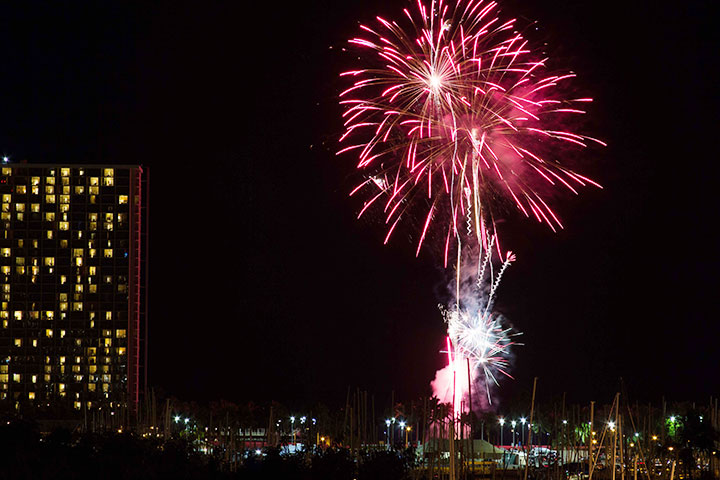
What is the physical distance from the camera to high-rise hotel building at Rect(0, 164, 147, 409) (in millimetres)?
121375

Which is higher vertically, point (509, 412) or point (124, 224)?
point (124, 224)

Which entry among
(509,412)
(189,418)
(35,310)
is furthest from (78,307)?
(509,412)

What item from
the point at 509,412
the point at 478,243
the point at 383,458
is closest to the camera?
the point at 383,458

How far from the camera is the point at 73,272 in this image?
122062 millimetres

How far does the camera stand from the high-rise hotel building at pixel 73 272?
121m

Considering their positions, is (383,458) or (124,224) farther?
(124,224)

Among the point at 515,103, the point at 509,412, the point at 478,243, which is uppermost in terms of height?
the point at 515,103

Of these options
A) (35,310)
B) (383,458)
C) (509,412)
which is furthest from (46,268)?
(383,458)

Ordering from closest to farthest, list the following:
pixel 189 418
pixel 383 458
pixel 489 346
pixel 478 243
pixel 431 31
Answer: pixel 383 458 → pixel 431 31 → pixel 478 243 → pixel 489 346 → pixel 189 418

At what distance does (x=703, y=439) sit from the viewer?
4088 centimetres

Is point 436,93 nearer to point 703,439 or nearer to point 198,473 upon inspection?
point 703,439

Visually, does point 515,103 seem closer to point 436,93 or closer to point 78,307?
point 436,93

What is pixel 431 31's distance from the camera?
39.1 meters

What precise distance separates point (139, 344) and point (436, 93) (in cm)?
8866
